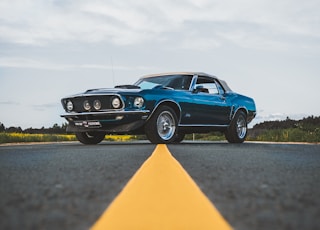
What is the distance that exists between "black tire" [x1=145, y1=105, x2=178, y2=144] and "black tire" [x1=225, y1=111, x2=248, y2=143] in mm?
2760

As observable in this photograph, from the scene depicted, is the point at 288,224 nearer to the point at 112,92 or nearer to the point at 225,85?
the point at 112,92

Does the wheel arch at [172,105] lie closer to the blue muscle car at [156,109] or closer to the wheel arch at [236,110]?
the blue muscle car at [156,109]

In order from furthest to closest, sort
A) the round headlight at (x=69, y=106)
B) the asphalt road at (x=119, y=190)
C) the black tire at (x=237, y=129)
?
the black tire at (x=237, y=129)
the round headlight at (x=69, y=106)
the asphalt road at (x=119, y=190)

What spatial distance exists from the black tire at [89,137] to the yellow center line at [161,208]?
8.34m

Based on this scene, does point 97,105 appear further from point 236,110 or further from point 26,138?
point 26,138

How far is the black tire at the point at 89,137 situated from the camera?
1254 cm

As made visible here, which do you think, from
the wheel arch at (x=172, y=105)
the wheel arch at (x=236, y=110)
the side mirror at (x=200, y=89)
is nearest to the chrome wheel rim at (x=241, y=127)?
the wheel arch at (x=236, y=110)

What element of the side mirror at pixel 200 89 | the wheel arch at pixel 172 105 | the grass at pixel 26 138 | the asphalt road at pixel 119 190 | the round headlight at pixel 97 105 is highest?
the side mirror at pixel 200 89

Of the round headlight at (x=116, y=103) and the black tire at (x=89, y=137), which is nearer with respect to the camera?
the round headlight at (x=116, y=103)

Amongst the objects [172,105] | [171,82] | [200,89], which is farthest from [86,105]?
[200,89]

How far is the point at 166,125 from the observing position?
11641 mm

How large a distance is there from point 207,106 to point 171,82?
1.07m

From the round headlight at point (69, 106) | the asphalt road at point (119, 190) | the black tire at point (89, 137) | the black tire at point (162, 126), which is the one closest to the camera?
the asphalt road at point (119, 190)

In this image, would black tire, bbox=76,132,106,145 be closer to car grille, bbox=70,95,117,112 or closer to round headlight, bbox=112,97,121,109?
car grille, bbox=70,95,117,112
